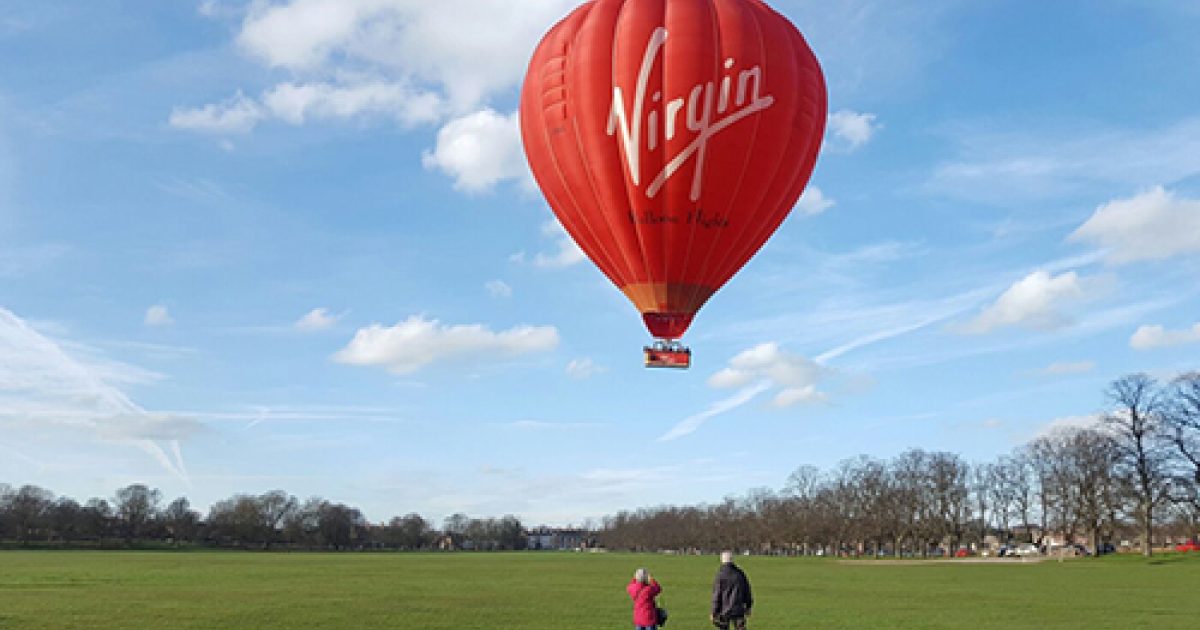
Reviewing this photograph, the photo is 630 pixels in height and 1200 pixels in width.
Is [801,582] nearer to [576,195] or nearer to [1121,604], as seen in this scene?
[1121,604]

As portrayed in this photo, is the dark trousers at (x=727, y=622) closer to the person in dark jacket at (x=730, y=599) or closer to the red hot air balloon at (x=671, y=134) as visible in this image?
the person in dark jacket at (x=730, y=599)

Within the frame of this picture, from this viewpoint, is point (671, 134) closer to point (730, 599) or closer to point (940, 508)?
point (730, 599)

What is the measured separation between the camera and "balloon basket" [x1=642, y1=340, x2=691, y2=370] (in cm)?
2894

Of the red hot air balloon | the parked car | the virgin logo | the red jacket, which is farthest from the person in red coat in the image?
the parked car

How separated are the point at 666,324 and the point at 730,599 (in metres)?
11.8

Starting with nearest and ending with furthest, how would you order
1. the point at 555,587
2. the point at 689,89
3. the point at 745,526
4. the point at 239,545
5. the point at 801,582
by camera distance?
the point at 689,89 < the point at 555,587 < the point at 801,582 < the point at 745,526 < the point at 239,545

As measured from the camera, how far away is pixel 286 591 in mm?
41688

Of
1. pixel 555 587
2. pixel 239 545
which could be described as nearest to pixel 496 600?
pixel 555 587

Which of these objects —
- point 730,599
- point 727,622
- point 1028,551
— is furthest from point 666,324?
point 1028,551

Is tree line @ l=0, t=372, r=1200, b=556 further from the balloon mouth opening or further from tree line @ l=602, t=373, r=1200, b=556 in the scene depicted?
the balloon mouth opening

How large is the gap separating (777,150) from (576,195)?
18.6 feet

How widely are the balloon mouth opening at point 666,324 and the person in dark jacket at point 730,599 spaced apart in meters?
11.2

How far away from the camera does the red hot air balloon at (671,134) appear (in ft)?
89.6

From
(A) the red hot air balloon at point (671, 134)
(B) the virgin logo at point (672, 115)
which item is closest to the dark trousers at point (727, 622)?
(A) the red hot air balloon at point (671, 134)
